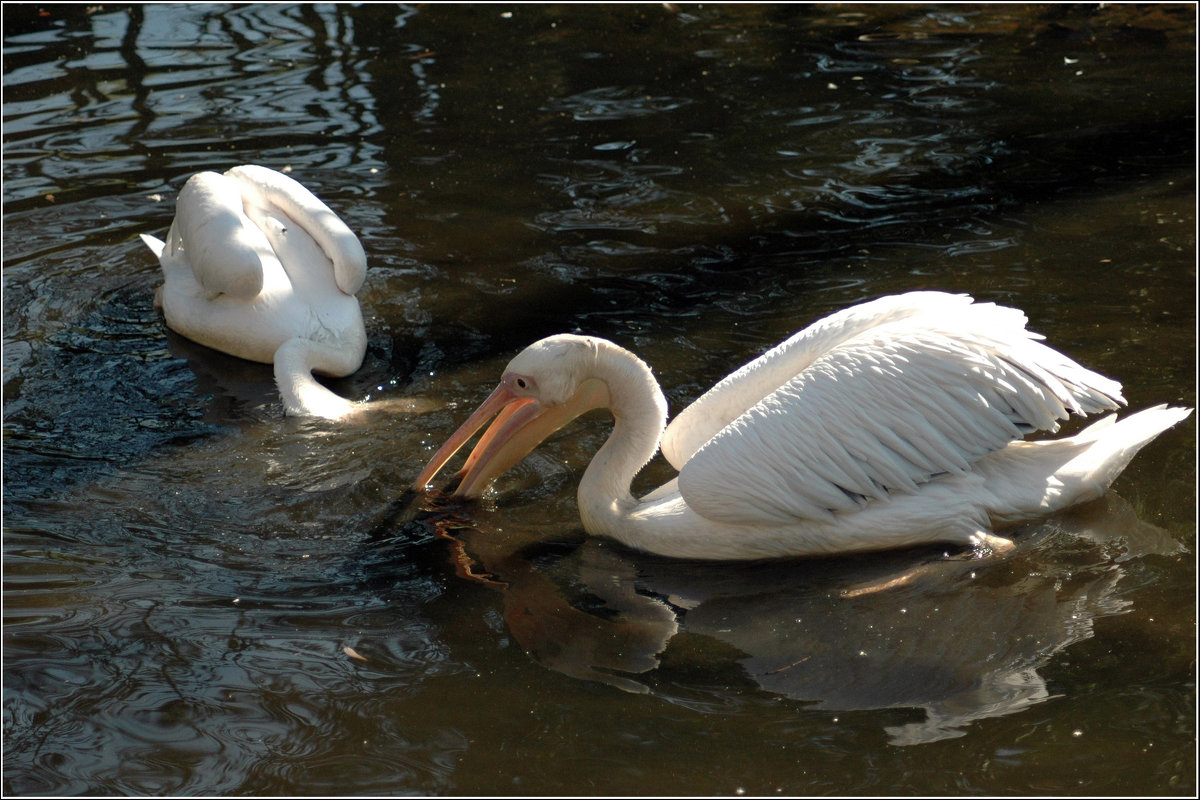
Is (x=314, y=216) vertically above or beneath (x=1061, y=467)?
above

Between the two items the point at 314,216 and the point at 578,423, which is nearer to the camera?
the point at 578,423

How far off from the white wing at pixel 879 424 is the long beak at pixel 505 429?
0.50 metres

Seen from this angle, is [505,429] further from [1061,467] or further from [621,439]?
[1061,467]

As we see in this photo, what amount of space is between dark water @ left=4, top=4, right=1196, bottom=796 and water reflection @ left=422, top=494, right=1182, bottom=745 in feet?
0.04

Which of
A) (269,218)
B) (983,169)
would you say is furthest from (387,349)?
(983,169)

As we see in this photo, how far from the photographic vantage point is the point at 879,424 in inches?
138

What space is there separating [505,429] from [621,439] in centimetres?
36

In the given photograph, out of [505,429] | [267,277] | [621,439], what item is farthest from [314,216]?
[621,439]

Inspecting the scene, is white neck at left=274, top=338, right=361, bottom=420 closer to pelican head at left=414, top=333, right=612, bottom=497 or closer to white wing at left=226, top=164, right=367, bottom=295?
white wing at left=226, top=164, right=367, bottom=295

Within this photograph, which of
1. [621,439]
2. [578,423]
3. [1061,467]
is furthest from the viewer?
[578,423]

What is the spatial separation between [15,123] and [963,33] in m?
6.47

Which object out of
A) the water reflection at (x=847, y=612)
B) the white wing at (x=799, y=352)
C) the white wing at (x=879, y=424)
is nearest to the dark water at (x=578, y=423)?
the water reflection at (x=847, y=612)

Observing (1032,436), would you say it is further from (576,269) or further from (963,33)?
(963,33)

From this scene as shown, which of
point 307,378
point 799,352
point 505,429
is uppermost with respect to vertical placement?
point 799,352
